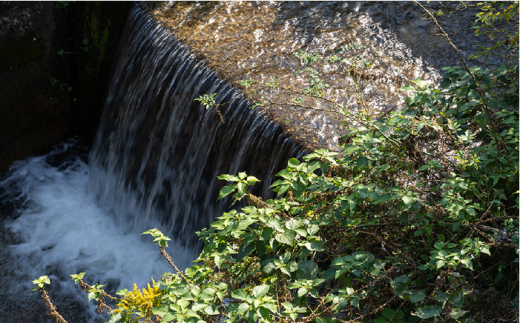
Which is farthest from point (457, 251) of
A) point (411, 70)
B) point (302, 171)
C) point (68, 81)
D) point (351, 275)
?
point (68, 81)

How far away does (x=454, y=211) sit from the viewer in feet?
5.88

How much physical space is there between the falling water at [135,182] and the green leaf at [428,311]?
178 cm

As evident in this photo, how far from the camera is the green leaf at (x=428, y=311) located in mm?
1686

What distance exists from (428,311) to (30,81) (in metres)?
6.06

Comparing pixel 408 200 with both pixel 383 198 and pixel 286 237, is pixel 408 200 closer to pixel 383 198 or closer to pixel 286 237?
pixel 383 198

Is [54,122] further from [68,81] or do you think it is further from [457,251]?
[457,251]

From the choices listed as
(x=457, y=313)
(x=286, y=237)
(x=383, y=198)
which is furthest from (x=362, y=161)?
(x=457, y=313)

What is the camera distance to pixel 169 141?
15.1 feet

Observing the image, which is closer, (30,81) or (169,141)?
(169,141)

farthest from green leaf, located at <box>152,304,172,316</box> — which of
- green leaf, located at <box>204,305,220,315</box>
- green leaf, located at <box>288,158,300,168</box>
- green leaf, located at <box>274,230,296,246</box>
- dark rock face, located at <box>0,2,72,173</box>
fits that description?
dark rock face, located at <box>0,2,72,173</box>

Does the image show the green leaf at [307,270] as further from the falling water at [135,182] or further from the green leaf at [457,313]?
the falling water at [135,182]

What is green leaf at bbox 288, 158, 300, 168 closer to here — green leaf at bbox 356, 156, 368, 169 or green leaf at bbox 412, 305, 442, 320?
green leaf at bbox 356, 156, 368, 169

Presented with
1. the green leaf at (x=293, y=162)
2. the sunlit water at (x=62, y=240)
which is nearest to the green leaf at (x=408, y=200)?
the green leaf at (x=293, y=162)

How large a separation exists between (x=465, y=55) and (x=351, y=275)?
3387mm
